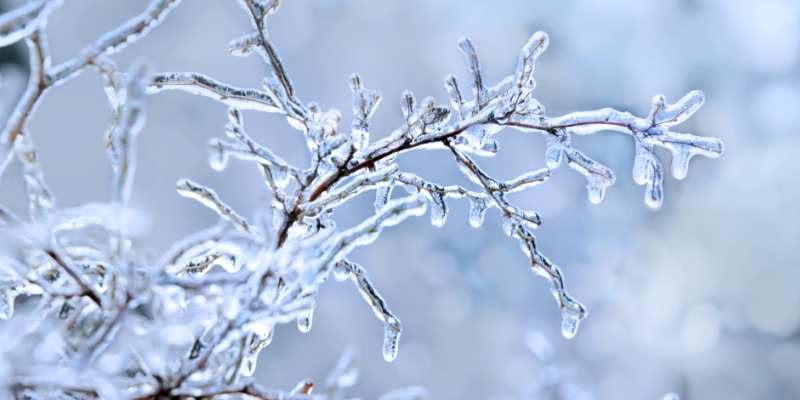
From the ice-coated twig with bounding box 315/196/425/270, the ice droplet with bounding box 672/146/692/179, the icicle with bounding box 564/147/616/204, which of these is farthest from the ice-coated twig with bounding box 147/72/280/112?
the ice droplet with bounding box 672/146/692/179

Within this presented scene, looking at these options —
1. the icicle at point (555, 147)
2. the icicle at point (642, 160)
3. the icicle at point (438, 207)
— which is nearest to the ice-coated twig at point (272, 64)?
the icicle at point (438, 207)

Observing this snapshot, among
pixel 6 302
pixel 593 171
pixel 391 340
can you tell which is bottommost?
pixel 6 302

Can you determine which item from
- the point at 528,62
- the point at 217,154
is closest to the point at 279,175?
the point at 217,154

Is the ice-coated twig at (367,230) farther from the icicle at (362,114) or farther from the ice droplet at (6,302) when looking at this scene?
the ice droplet at (6,302)

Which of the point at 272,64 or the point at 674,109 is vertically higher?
the point at 674,109

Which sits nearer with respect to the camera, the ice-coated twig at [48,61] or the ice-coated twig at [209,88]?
the ice-coated twig at [48,61]

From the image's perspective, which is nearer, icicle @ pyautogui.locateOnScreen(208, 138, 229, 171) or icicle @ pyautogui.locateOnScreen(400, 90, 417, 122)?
icicle @ pyautogui.locateOnScreen(208, 138, 229, 171)

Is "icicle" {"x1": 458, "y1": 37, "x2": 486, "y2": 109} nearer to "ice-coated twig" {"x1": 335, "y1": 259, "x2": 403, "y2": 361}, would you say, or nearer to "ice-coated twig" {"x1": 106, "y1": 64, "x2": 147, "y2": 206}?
"ice-coated twig" {"x1": 335, "y1": 259, "x2": 403, "y2": 361}

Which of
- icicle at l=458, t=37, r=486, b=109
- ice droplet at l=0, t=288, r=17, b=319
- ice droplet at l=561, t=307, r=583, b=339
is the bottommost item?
ice droplet at l=0, t=288, r=17, b=319

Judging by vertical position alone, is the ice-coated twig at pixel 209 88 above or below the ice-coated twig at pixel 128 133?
above

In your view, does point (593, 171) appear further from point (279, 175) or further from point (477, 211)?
point (279, 175)
